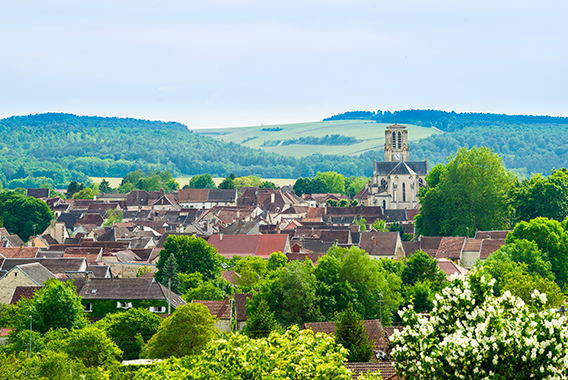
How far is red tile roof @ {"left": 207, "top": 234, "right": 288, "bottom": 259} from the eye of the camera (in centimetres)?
7419

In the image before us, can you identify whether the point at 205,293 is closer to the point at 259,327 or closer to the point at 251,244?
the point at 259,327

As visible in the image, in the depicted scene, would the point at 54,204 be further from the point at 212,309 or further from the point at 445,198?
the point at 212,309

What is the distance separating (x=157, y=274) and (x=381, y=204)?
8213cm

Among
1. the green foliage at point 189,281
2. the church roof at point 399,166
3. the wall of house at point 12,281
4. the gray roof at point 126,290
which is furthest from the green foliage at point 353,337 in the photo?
→ the church roof at point 399,166

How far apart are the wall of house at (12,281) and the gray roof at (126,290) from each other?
348cm

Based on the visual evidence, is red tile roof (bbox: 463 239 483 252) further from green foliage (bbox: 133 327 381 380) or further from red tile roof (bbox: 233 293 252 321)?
green foliage (bbox: 133 327 381 380)

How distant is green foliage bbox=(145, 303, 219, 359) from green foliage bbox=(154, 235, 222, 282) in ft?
70.6

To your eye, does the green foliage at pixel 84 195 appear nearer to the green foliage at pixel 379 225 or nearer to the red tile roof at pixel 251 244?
the green foliage at pixel 379 225

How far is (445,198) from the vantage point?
84.6 meters

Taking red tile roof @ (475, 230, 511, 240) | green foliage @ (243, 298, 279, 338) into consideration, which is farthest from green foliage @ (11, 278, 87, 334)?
red tile roof @ (475, 230, 511, 240)

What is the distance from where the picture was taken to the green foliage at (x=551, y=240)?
204 ft

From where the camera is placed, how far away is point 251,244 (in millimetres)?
76750

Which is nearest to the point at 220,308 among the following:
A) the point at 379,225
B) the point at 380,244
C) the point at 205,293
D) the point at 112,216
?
the point at 205,293

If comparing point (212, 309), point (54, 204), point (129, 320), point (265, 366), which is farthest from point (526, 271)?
point (54, 204)
